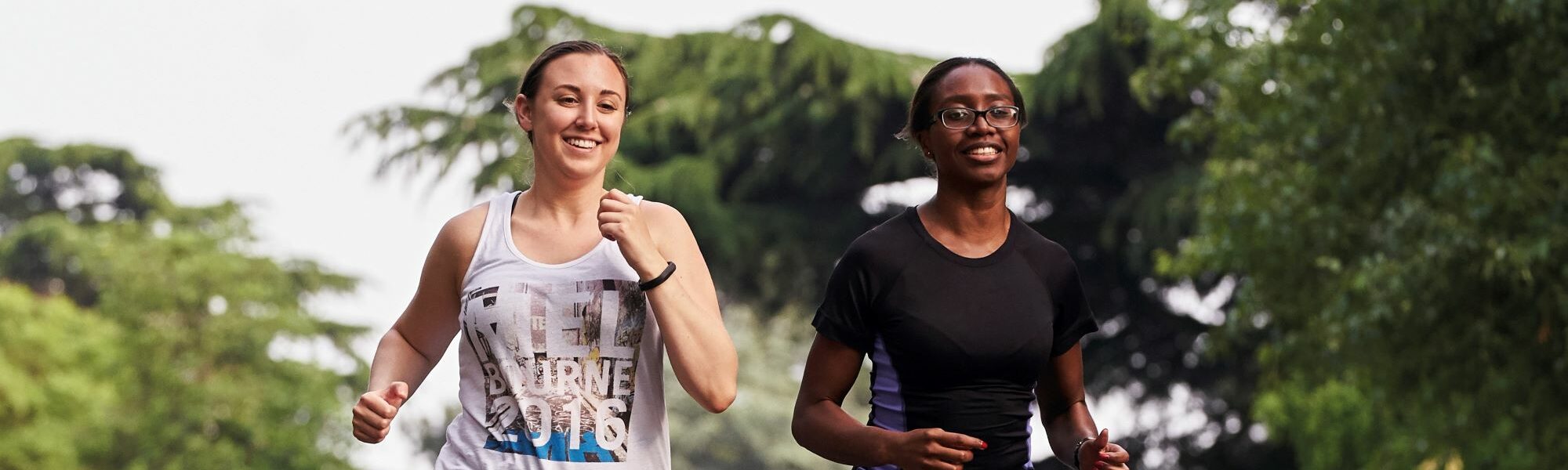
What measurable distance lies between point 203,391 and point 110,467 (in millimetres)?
3018

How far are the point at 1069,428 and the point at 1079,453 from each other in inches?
4.7

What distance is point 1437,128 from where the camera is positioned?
529 inches

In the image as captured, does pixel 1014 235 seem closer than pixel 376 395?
No

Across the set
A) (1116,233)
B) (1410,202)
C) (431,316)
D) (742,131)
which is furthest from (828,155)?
(431,316)

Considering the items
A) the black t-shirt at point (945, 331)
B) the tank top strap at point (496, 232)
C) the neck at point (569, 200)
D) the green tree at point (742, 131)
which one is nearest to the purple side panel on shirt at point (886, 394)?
the black t-shirt at point (945, 331)

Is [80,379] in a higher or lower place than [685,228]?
higher

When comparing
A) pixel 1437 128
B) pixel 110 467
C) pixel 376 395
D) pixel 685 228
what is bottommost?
pixel 376 395

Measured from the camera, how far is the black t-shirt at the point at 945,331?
162 inches

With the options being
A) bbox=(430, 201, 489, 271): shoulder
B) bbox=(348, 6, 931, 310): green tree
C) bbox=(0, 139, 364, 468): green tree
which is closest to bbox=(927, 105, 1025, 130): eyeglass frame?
bbox=(430, 201, 489, 271): shoulder

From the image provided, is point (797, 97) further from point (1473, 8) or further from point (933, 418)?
point (933, 418)

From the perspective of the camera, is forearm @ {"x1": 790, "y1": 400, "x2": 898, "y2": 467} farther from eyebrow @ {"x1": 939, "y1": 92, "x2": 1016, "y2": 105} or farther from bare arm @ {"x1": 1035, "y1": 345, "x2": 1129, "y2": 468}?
eyebrow @ {"x1": 939, "y1": 92, "x2": 1016, "y2": 105}

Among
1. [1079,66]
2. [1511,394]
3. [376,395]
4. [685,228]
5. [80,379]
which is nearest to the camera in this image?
[376,395]

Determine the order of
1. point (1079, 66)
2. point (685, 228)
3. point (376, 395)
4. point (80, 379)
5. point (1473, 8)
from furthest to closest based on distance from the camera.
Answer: point (80, 379) < point (1079, 66) < point (1473, 8) < point (685, 228) < point (376, 395)

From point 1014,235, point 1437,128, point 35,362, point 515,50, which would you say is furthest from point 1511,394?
point 35,362
